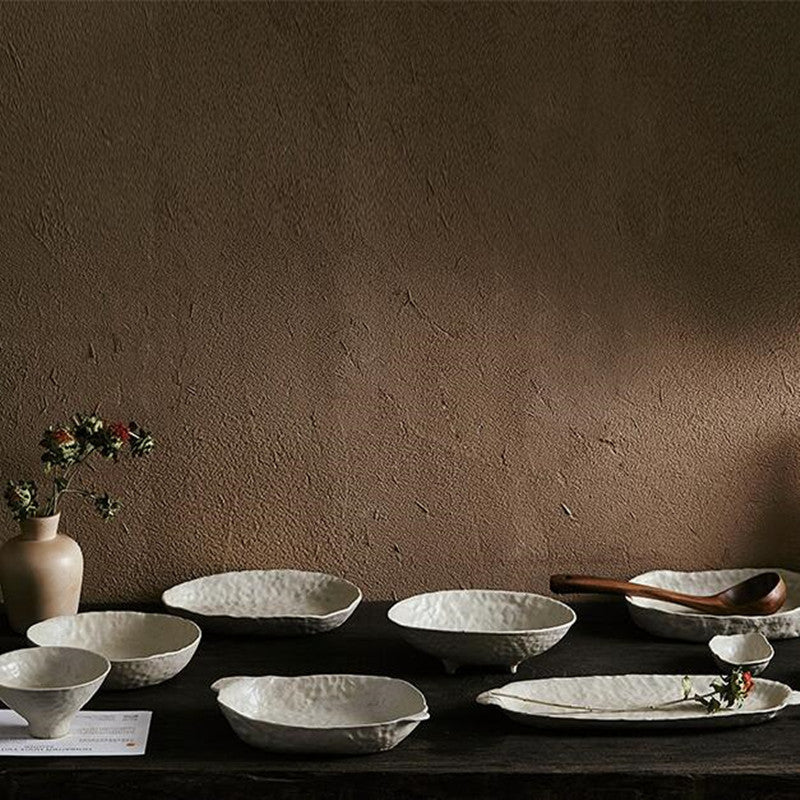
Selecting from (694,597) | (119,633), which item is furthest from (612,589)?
(119,633)

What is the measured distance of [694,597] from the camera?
6.01 feet

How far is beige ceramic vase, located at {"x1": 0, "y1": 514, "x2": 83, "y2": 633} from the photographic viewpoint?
5.55ft

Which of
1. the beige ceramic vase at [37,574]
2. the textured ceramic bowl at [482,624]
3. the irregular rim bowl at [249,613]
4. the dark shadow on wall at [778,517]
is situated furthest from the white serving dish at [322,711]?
the dark shadow on wall at [778,517]

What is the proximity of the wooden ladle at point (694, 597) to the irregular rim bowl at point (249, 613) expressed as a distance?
0.31 meters

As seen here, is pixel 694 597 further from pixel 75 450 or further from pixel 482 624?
pixel 75 450

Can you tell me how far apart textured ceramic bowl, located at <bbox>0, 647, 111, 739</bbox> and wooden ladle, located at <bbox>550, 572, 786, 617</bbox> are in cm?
72

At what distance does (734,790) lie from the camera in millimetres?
1271

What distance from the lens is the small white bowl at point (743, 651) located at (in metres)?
1.54

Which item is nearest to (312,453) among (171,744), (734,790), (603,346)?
(603,346)

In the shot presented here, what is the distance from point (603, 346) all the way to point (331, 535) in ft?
1.76

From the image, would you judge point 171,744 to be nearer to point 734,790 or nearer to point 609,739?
point 609,739

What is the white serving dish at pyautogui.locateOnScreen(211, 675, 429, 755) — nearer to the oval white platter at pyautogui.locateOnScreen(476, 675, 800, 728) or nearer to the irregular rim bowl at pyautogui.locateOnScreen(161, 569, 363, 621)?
the oval white platter at pyautogui.locateOnScreen(476, 675, 800, 728)

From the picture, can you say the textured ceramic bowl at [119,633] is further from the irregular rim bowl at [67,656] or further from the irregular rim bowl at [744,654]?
the irregular rim bowl at [744,654]

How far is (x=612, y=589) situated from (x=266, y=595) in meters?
0.53
